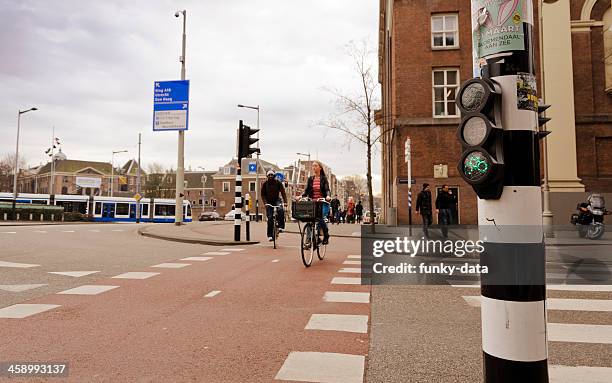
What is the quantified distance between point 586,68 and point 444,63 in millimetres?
6997

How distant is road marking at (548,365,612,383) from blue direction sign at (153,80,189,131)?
1961cm

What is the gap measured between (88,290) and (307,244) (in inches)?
148

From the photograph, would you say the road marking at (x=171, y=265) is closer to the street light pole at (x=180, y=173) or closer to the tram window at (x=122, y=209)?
the street light pole at (x=180, y=173)

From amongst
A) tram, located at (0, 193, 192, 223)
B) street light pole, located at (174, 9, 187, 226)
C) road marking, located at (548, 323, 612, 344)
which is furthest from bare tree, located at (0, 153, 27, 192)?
road marking, located at (548, 323, 612, 344)

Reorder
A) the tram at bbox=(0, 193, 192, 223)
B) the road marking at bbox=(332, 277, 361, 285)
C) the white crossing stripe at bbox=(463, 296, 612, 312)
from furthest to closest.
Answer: the tram at bbox=(0, 193, 192, 223)
the road marking at bbox=(332, 277, 361, 285)
the white crossing stripe at bbox=(463, 296, 612, 312)

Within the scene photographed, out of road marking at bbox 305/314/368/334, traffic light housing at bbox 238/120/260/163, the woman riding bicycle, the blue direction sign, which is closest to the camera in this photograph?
road marking at bbox 305/314/368/334

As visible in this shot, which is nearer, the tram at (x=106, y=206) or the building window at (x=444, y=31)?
the building window at (x=444, y=31)

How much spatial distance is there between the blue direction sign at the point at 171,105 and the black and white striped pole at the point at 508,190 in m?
19.8

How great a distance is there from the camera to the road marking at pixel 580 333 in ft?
12.6

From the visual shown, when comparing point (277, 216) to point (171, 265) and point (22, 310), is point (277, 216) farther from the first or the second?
point (22, 310)

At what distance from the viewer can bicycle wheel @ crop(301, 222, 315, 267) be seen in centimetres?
782

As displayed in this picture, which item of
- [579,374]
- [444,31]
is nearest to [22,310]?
[579,374]

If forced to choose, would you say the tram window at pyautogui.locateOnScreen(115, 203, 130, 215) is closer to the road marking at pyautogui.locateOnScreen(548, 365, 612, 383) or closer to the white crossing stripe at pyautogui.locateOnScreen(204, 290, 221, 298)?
the white crossing stripe at pyautogui.locateOnScreen(204, 290, 221, 298)

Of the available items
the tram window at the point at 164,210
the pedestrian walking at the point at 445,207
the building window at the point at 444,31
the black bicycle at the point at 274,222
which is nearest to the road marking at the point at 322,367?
the black bicycle at the point at 274,222
